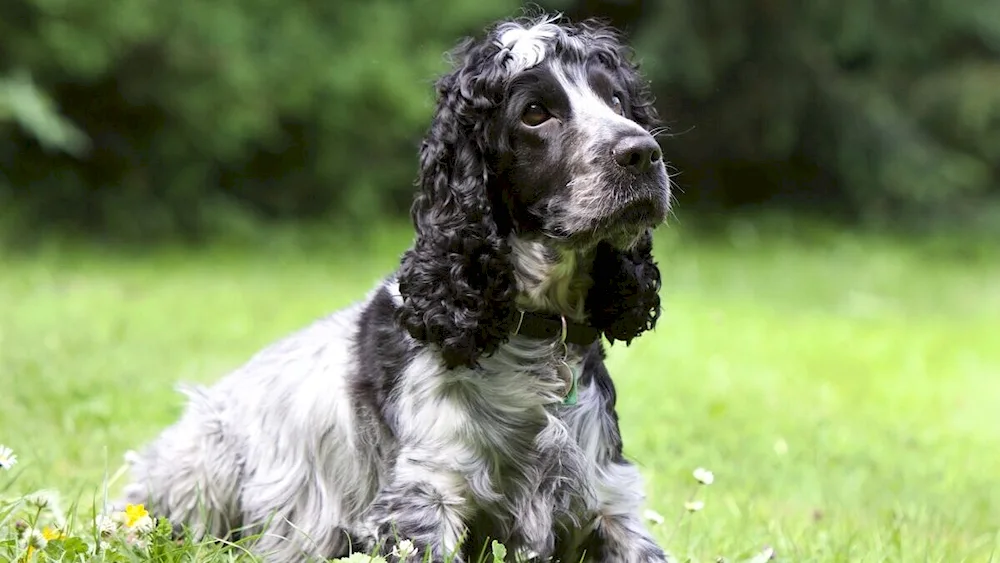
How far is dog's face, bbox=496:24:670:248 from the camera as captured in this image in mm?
3525

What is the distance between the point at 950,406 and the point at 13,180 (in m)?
9.87

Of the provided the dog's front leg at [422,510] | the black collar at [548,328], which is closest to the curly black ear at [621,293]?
the black collar at [548,328]

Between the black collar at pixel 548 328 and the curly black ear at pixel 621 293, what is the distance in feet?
0.44

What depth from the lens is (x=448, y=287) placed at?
3607 mm

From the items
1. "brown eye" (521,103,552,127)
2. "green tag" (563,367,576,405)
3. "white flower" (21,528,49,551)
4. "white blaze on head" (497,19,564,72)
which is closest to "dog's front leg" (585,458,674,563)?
"green tag" (563,367,576,405)

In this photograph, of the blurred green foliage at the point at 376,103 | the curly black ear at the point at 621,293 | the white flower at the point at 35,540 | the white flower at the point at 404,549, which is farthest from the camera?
the blurred green foliage at the point at 376,103

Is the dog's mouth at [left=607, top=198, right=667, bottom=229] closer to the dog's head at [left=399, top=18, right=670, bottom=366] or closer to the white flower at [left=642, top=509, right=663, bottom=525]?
the dog's head at [left=399, top=18, right=670, bottom=366]

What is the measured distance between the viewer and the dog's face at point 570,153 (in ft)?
11.6

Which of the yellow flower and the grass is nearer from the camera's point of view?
the yellow flower

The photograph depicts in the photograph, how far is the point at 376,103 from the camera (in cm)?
1405

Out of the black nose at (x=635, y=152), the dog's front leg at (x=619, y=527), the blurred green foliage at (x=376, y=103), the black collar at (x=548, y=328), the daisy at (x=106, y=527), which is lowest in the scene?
the daisy at (x=106, y=527)

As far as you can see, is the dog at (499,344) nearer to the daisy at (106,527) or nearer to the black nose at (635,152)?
the black nose at (635,152)

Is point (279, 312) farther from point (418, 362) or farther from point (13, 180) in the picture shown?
point (418, 362)

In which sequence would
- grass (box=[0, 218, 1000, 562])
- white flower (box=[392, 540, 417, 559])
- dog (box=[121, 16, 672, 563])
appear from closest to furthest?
white flower (box=[392, 540, 417, 559])
dog (box=[121, 16, 672, 563])
grass (box=[0, 218, 1000, 562])
